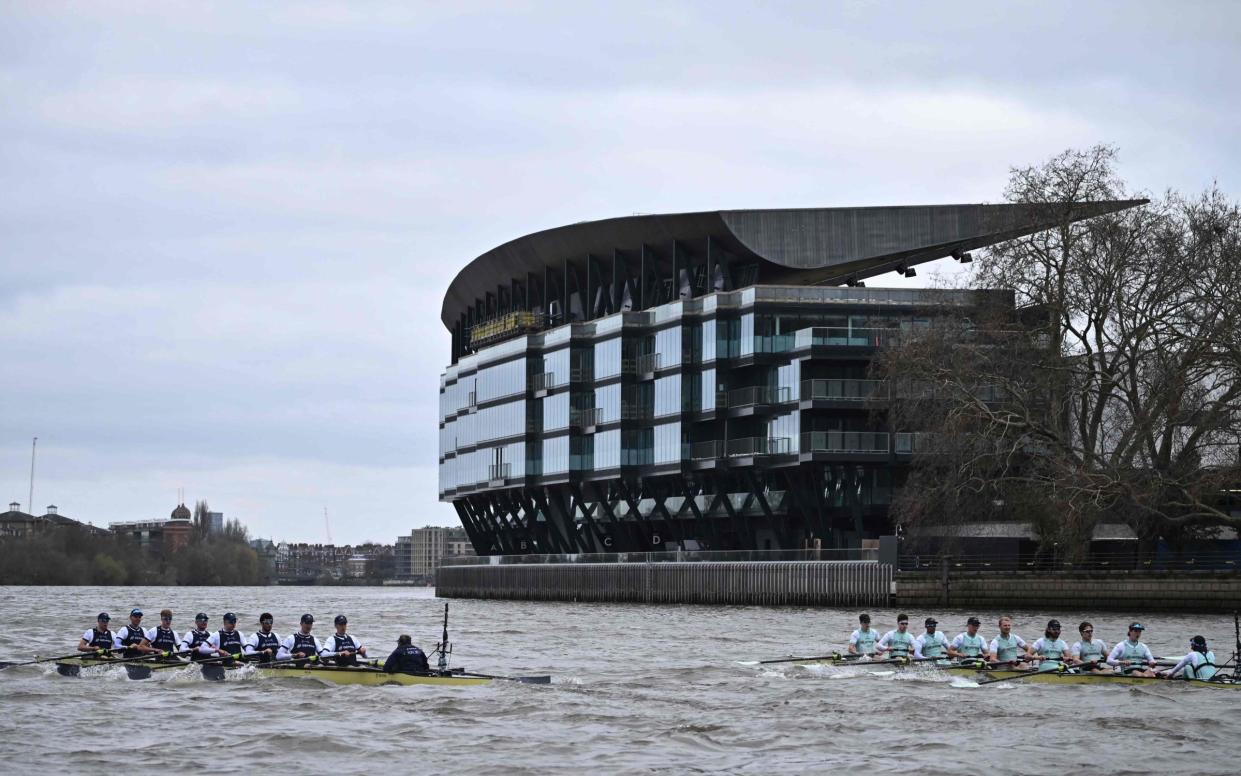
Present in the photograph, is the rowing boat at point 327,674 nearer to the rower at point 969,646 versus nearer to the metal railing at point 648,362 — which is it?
the rower at point 969,646

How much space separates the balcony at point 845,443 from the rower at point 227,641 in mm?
58078

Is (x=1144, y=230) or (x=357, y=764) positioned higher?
(x=1144, y=230)

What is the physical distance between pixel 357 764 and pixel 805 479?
73553mm

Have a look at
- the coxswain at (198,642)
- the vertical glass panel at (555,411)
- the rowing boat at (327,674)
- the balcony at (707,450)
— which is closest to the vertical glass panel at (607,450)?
the vertical glass panel at (555,411)

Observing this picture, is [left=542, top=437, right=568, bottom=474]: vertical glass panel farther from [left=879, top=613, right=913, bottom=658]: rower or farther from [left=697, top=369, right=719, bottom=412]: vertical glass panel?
[left=879, top=613, right=913, bottom=658]: rower

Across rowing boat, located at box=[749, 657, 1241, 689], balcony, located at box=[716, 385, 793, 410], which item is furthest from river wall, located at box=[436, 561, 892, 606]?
rowing boat, located at box=[749, 657, 1241, 689]

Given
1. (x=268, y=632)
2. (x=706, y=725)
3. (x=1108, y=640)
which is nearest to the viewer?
(x=706, y=725)

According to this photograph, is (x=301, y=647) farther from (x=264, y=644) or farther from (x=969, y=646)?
(x=969, y=646)

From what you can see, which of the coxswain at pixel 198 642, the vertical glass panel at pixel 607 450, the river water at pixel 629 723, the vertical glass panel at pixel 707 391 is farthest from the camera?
the vertical glass panel at pixel 607 450

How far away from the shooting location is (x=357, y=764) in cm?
3212

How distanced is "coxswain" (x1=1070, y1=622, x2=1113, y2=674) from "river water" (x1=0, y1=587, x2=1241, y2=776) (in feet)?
1.71

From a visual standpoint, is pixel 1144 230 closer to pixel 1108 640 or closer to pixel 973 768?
pixel 1108 640

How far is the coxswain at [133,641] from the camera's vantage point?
4553 centimetres

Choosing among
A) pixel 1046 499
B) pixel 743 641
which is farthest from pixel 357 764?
pixel 1046 499
